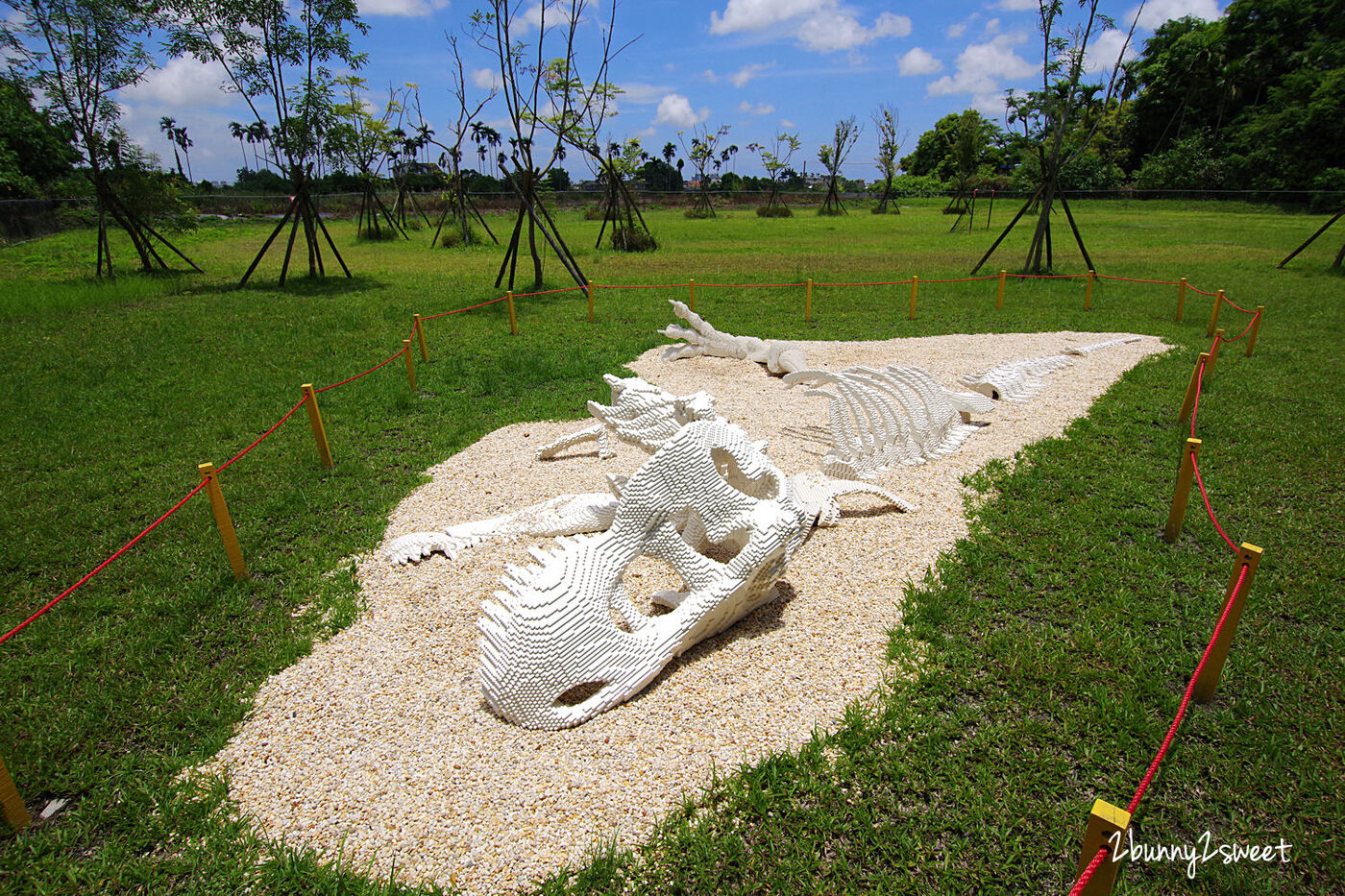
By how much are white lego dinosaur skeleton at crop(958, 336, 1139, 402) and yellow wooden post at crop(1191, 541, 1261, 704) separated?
476 centimetres

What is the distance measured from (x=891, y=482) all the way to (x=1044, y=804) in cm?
311

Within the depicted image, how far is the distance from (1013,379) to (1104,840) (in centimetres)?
681

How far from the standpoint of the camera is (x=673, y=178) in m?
63.2

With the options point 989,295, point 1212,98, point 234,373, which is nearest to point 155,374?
point 234,373

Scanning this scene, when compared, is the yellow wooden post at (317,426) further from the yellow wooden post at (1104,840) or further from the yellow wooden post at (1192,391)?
the yellow wooden post at (1192,391)

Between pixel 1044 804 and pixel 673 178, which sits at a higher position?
pixel 673 178

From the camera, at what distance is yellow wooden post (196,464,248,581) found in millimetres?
3816

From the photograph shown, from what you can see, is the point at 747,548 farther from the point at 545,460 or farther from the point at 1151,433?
the point at 1151,433

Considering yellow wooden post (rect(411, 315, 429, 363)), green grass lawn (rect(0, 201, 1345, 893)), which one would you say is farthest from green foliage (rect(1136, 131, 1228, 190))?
yellow wooden post (rect(411, 315, 429, 363))

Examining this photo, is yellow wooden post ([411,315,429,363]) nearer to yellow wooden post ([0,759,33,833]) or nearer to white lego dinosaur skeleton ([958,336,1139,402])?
white lego dinosaur skeleton ([958,336,1139,402])

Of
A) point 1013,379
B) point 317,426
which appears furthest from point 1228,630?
point 317,426

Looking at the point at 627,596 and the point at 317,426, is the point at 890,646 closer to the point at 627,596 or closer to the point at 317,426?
the point at 627,596

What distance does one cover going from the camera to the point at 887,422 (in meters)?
5.79

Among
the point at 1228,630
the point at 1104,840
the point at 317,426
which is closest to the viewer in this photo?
the point at 1104,840
